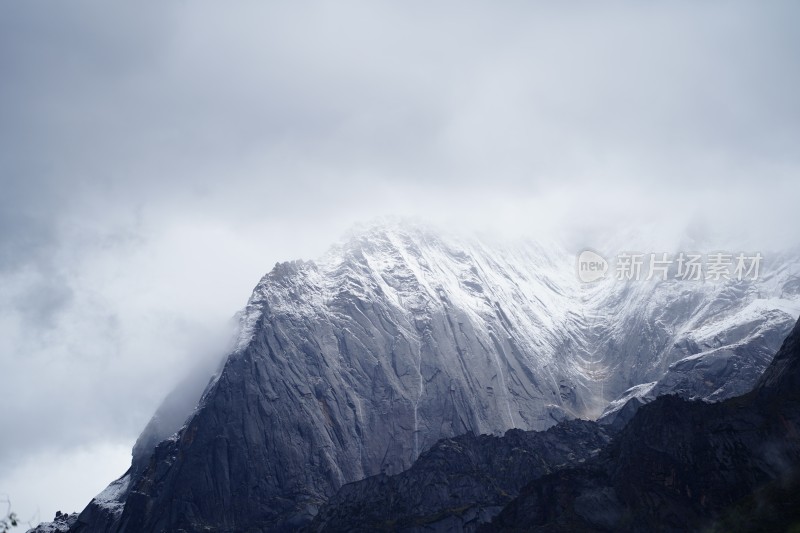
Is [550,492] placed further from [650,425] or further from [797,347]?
[797,347]

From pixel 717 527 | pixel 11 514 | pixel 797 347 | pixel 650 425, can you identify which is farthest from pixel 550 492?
pixel 11 514

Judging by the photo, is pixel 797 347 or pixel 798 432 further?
pixel 797 347

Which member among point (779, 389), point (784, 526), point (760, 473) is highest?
point (779, 389)

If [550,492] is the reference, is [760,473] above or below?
below

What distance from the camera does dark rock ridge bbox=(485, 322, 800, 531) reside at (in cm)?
17025

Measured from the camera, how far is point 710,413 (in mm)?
192125

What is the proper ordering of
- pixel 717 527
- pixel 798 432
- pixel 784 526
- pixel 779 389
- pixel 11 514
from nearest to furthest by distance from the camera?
pixel 11 514, pixel 784 526, pixel 717 527, pixel 798 432, pixel 779 389

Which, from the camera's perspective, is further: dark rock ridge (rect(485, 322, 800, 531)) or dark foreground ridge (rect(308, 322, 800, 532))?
dark foreground ridge (rect(308, 322, 800, 532))

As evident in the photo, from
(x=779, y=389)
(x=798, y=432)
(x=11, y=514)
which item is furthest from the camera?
(x=779, y=389)

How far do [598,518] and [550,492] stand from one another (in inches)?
558

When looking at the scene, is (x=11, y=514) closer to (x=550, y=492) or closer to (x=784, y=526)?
(x=784, y=526)

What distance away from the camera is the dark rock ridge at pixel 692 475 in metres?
170

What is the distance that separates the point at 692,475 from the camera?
181 meters

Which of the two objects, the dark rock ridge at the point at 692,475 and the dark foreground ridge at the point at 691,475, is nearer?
the dark rock ridge at the point at 692,475
